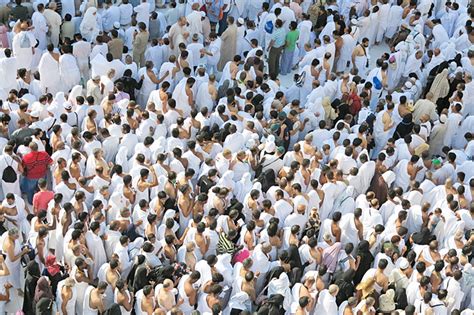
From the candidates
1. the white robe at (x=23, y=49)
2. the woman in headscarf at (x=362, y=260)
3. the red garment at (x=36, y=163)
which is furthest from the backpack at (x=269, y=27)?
the woman in headscarf at (x=362, y=260)

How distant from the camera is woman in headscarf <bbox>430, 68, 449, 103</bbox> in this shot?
62.0 feet

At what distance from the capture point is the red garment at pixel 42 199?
1408cm

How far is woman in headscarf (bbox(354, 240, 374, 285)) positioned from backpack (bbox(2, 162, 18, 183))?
229 inches

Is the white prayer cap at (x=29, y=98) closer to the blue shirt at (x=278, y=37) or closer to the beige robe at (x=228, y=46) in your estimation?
the beige robe at (x=228, y=46)

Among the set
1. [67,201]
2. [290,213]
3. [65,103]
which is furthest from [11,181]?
[290,213]

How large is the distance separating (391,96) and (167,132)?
4.85 meters

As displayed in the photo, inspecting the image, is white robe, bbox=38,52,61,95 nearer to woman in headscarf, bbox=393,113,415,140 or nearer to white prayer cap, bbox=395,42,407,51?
woman in headscarf, bbox=393,113,415,140

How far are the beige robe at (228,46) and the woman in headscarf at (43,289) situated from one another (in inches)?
345

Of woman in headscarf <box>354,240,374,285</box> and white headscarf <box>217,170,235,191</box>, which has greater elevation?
white headscarf <box>217,170,235,191</box>

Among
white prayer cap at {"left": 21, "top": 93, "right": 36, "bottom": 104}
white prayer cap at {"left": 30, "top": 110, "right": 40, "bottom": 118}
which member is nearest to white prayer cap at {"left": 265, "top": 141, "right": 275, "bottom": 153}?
white prayer cap at {"left": 30, "top": 110, "right": 40, "bottom": 118}

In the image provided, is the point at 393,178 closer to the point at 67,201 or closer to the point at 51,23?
the point at 67,201

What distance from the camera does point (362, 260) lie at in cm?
1401

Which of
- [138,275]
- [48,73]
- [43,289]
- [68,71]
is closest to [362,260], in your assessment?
[138,275]

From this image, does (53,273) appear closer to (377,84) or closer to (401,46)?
(377,84)
